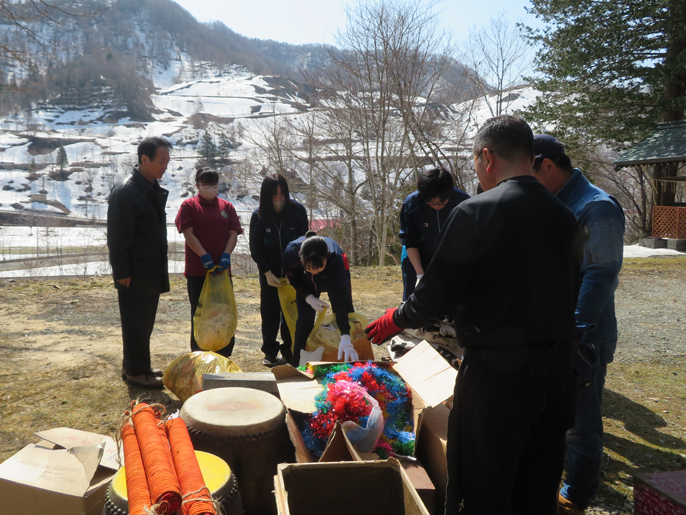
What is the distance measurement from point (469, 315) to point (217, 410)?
146 centimetres

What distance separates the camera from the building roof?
1371 cm

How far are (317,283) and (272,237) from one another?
87cm

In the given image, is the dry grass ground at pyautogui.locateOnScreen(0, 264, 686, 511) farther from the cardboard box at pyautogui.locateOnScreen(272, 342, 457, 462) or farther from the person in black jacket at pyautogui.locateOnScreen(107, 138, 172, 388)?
the cardboard box at pyautogui.locateOnScreen(272, 342, 457, 462)

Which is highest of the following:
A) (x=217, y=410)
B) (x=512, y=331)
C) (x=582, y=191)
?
(x=582, y=191)

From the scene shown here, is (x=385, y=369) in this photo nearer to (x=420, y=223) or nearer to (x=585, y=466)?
(x=585, y=466)

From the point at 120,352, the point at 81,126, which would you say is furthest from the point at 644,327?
the point at 81,126

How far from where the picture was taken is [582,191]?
2.24 meters

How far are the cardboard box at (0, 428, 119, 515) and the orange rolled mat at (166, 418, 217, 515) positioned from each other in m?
0.49

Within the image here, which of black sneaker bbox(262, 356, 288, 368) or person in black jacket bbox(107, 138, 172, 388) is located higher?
person in black jacket bbox(107, 138, 172, 388)

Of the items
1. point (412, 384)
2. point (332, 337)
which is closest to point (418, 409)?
point (412, 384)

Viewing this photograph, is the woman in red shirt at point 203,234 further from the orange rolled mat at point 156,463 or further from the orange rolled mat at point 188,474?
the orange rolled mat at point 188,474

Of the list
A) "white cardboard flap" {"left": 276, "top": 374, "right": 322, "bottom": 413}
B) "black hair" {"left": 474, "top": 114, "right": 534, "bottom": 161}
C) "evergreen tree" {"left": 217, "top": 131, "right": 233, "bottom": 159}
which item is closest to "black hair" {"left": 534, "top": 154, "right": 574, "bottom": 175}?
"black hair" {"left": 474, "top": 114, "right": 534, "bottom": 161}

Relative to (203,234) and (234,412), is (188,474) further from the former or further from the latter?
(203,234)

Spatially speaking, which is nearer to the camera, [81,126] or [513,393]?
[513,393]
